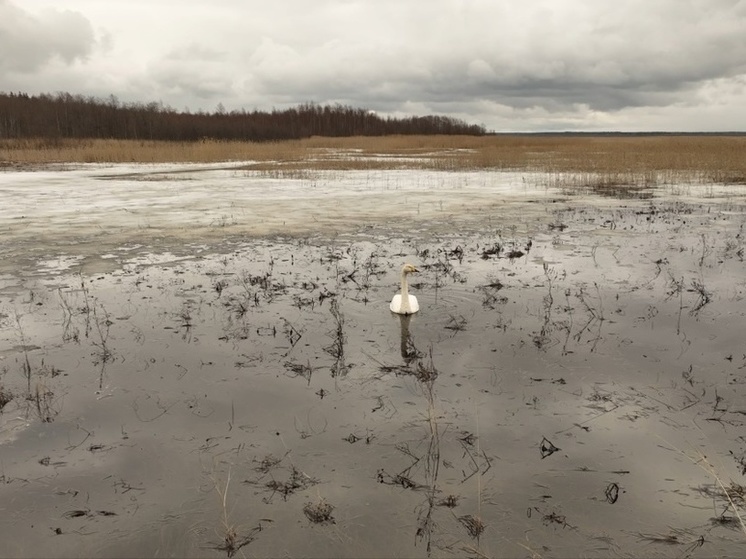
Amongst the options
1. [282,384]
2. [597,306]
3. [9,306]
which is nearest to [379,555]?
[282,384]

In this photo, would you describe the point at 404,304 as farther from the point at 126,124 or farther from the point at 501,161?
the point at 126,124

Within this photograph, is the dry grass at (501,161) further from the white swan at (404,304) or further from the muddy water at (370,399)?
the white swan at (404,304)

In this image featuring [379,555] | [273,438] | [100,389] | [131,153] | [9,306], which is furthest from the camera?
[131,153]

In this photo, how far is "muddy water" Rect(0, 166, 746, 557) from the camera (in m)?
3.63

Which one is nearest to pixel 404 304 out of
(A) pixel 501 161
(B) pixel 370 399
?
(B) pixel 370 399

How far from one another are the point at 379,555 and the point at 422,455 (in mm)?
1081

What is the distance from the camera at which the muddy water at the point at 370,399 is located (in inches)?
143

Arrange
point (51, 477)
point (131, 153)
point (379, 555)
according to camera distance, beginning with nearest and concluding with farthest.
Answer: point (379, 555)
point (51, 477)
point (131, 153)

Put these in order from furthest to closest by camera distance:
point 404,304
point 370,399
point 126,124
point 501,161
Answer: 1. point 126,124
2. point 501,161
3. point 404,304
4. point 370,399

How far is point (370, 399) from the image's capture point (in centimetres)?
528

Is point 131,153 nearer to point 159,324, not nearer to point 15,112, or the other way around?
point 159,324

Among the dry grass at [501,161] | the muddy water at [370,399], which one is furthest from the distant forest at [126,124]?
the muddy water at [370,399]

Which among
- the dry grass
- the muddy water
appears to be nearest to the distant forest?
the dry grass

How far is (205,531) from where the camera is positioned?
3.59 metres
